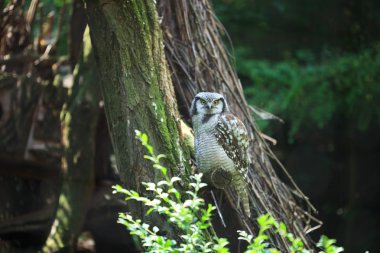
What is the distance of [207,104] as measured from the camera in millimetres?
2629

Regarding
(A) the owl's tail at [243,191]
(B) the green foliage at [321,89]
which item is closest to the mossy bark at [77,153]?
(A) the owl's tail at [243,191]

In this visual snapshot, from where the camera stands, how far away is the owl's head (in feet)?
8.64

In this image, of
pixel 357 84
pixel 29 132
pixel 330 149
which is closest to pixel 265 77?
pixel 357 84

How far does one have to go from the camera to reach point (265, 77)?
→ 16.6ft

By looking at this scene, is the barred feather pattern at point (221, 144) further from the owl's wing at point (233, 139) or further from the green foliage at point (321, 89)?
the green foliage at point (321, 89)

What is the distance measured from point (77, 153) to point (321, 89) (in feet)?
7.12

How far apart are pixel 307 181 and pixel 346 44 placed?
1591mm

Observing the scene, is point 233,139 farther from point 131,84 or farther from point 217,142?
point 131,84

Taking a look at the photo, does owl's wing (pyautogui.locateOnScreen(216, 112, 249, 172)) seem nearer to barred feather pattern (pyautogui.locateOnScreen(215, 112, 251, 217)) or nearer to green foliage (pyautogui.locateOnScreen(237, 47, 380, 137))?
barred feather pattern (pyautogui.locateOnScreen(215, 112, 251, 217))

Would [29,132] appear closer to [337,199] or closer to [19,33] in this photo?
[19,33]

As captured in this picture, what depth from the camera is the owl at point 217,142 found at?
2.64m

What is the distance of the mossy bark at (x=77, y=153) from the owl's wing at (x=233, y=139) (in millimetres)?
1182

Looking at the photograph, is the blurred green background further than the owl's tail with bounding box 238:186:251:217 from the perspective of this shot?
Yes

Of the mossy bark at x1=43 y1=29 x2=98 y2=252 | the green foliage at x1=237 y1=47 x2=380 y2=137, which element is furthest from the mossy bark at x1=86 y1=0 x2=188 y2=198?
the green foliage at x1=237 y1=47 x2=380 y2=137
